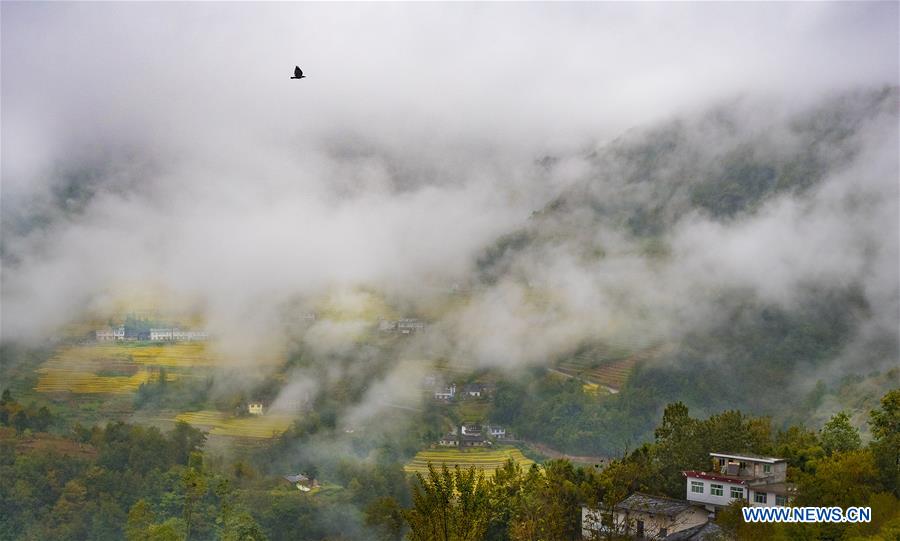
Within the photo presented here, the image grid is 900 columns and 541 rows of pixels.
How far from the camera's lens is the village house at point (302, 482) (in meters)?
69.6

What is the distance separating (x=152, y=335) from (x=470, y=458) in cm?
3131

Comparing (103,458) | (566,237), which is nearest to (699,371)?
(566,237)

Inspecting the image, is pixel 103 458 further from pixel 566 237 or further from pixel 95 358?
pixel 566 237

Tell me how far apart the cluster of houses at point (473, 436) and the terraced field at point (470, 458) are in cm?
106

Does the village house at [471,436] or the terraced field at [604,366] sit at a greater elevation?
the terraced field at [604,366]

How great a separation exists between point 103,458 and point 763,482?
5268 cm

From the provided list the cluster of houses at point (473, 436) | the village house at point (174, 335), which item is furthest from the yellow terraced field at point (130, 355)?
the cluster of houses at point (473, 436)

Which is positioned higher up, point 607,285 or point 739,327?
point 607,285

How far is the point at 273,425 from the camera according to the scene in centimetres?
8056

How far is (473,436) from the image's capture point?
84688 mm

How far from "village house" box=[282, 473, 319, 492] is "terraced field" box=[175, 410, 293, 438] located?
8.22m

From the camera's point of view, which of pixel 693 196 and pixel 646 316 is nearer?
pixel 646 316

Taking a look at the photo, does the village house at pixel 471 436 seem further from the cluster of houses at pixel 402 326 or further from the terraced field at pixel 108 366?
the terraced field at pixel 108 366

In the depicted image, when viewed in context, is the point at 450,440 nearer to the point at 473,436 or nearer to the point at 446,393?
the point at 473,436
